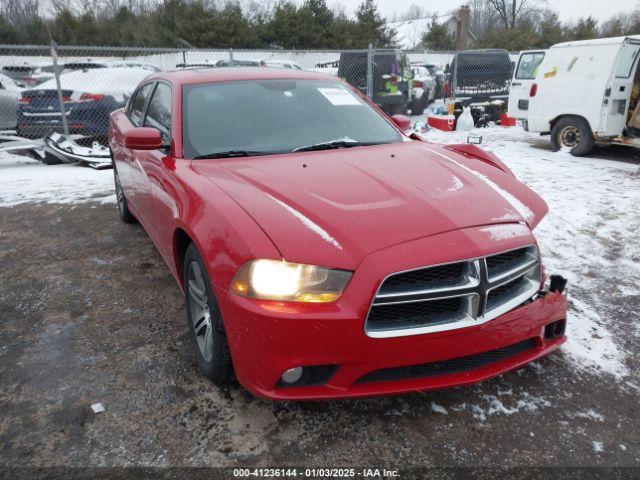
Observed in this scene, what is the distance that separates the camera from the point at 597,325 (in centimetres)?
313

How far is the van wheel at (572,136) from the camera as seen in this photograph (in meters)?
8.52

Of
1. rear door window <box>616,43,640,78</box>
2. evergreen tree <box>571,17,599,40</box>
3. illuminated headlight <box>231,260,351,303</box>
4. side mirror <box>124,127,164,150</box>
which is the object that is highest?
evergreen tree <box>571,17,599,40</box>

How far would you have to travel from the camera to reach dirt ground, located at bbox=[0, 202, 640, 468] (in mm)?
2113

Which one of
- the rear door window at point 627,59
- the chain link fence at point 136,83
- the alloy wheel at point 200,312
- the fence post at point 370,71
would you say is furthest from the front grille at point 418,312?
the fence post at point 370,71

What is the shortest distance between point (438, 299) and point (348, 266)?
15.7 inches

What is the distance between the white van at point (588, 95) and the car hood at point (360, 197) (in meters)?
6.28

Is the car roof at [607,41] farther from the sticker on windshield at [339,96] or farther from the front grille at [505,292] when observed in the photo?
the front grille at [505,292]

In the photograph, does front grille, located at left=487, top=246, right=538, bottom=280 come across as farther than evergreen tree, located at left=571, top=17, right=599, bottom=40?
No

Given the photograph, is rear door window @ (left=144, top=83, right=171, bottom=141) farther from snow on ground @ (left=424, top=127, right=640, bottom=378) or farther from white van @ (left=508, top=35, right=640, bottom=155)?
white van @ (left=508, top=35, right=640, bottom=155)

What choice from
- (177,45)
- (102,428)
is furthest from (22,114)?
(177,45)

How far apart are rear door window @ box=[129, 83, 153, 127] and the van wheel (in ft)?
24.1

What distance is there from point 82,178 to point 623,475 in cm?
749

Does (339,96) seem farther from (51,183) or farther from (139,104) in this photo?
(51,183)

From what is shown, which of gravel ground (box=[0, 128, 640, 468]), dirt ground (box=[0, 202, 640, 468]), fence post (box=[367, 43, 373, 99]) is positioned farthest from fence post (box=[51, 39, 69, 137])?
dirt ground (box=[0, 202, 640, 468])
